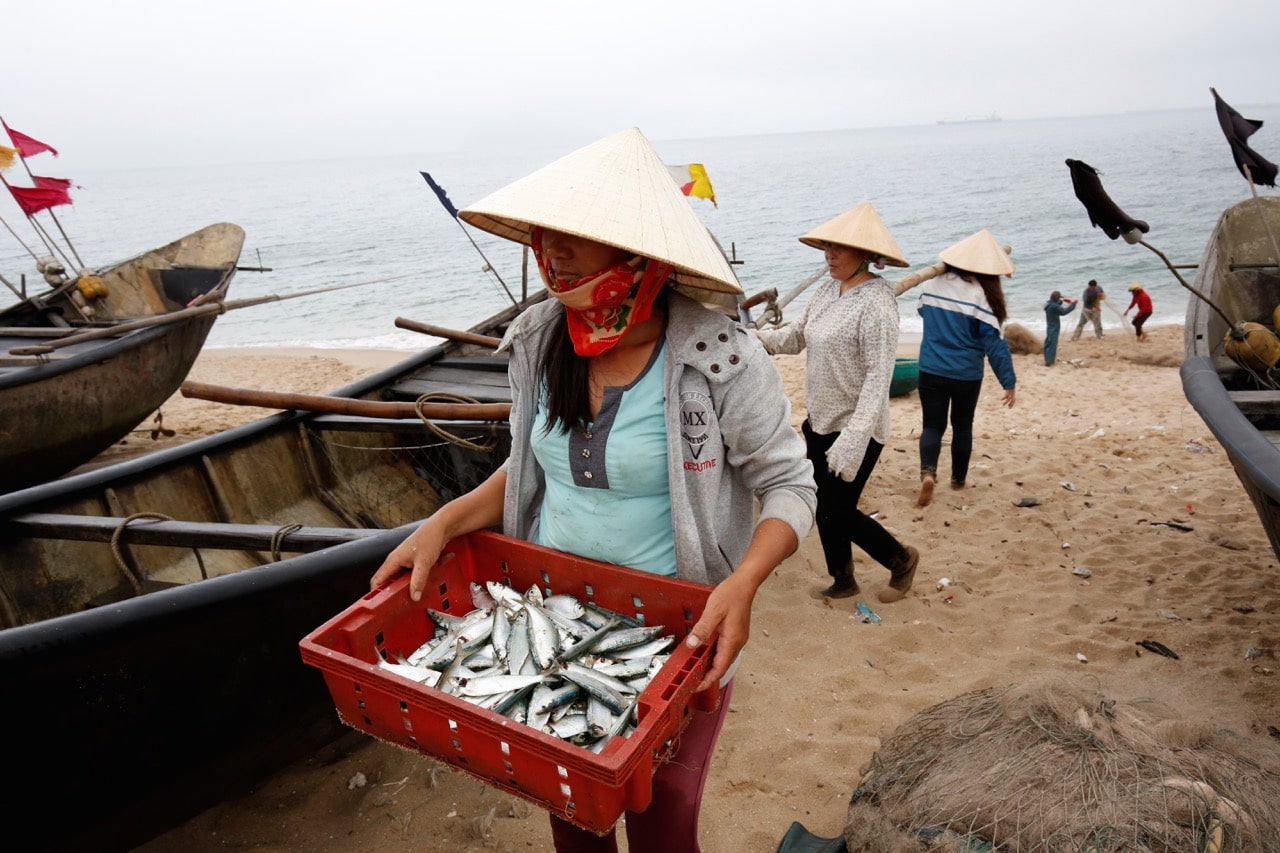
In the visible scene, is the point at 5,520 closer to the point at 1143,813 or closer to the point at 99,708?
the point at 99,708

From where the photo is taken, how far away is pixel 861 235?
411cm

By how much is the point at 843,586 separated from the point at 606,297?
355cm

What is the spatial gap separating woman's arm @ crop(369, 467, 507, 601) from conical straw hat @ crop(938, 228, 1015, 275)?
4311mm

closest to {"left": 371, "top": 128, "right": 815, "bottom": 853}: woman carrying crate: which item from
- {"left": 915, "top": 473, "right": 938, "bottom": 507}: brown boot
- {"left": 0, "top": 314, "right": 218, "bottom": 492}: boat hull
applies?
{"left": 915, "top": 473, "right": 938, "bottom": 507}: brown boot

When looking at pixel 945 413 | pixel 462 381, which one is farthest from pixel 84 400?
pixel 945 413

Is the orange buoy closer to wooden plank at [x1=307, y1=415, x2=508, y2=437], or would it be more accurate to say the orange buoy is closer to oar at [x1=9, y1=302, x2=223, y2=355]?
wooden plank at [x1=307, y1=415, x2=508, y2=437]

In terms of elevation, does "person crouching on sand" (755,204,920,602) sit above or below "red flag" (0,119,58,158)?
below

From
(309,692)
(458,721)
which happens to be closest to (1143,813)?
(458,721)

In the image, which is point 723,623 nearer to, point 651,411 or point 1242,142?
point 651,411

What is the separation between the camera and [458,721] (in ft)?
5.33

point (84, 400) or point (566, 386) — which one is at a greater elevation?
point (566, 386)

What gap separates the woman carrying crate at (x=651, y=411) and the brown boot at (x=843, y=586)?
2923 millimetres

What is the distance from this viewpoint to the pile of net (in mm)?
1998

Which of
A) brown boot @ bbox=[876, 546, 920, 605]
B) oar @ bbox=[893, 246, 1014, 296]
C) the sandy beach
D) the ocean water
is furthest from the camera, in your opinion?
A: the ocean water
